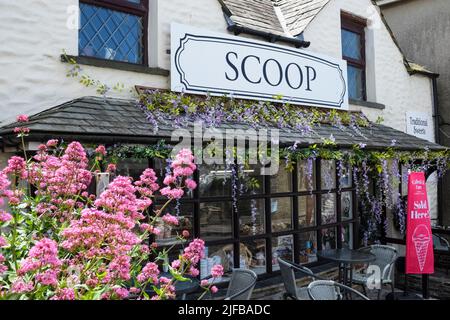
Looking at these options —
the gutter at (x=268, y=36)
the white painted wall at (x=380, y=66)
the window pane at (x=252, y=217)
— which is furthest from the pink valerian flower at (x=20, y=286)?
the white painted wall at (x=380, y=66)

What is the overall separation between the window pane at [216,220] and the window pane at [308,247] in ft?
5.08

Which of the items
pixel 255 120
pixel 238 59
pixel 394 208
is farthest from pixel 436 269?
pixel 238 59

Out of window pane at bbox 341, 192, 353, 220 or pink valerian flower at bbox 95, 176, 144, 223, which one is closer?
pink valerian flower at bbox 95, 176, 144, 223

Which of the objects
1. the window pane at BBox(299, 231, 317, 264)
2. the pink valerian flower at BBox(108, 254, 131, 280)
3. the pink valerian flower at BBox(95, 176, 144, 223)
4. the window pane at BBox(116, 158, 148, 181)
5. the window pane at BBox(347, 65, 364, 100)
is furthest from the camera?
the window pane at BBox(347, 65, 364, 100)

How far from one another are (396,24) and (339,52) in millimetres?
4103

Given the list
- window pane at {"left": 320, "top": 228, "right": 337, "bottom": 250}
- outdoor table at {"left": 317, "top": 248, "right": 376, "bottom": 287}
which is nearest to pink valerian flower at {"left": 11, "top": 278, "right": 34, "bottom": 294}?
outdoor table at {"left": 317, "top": 248, "right": 376, "bottom": 287}

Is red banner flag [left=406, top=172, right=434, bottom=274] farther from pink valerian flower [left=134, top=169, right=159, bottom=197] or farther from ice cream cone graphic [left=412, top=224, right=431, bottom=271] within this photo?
pink valerian flower [left=134, top=169, right=159, bottom=197]

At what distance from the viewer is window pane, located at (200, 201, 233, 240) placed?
5.54m

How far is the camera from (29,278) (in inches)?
77.4

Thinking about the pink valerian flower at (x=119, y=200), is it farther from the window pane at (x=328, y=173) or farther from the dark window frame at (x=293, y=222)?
the window pane at (x=328, y=173)

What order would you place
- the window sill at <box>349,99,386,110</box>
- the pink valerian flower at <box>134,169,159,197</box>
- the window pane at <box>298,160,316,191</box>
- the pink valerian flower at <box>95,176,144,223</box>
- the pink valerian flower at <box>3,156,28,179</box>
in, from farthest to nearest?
the window sill at <box>349,99,386,110</box>, the window pane at <box>298,160,316,191</box>, the pink valerian flower at <box>134,169,159,197</box>, the pink valerian flower at <box>3,156,28,179</box>, the pink valerian flower at <box>95,176,144,223</box>

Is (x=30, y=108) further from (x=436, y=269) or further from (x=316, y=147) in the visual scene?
Answer: (x=436, y=269)

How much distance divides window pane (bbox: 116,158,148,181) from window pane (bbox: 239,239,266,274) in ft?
6.39
